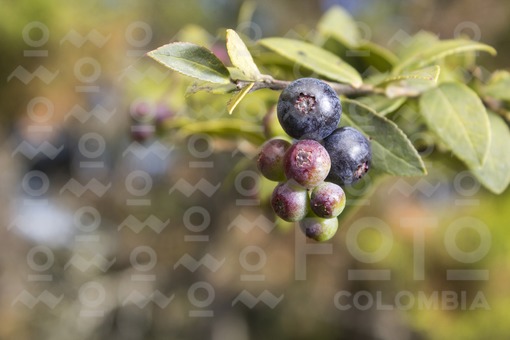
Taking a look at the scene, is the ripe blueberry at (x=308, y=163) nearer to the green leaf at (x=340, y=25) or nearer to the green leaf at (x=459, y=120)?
the green leaf at (x=459, y=120)

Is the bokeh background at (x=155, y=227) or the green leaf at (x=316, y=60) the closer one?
the green leaf at (x=316, y=60)

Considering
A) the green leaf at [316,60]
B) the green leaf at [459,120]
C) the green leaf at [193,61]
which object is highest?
the green leaf at [193,61]

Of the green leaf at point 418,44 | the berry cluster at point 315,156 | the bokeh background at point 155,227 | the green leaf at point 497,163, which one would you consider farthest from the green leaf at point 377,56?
the bokeh background at point 155,227

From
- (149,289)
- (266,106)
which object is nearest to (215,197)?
(149,289)

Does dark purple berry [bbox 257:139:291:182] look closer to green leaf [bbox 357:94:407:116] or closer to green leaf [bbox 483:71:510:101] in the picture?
green leaf [bbox 357:94:407:116]

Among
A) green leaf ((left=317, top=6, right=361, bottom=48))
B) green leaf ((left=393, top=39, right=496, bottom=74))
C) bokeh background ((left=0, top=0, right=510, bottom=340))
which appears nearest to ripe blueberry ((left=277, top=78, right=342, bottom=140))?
green leaf ((left=393, top=39, right=496, bottom=74))

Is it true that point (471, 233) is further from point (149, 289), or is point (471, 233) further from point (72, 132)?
point (72, 132)
